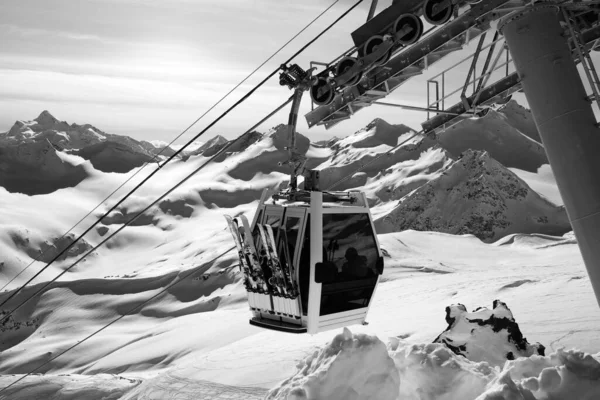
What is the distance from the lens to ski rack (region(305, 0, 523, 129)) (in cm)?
617

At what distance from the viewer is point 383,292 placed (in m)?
32.3

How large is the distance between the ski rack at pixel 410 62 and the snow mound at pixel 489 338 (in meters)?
6.05

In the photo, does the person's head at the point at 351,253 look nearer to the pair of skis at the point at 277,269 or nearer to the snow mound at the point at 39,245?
the pair of skis at the point at 277,269

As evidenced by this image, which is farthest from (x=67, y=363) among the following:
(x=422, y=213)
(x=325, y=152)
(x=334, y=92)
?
(x=325, y=152)

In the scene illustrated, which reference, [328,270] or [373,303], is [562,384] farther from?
[373,303]

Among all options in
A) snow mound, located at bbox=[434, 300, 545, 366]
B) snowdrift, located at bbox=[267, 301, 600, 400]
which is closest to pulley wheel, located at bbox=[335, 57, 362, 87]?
snowdrift, located at bbox=[267, 301, 600, 400]

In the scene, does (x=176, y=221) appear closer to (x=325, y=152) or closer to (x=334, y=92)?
(x=325, y=152)

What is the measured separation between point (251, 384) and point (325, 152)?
154 metres

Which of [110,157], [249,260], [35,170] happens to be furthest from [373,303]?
[110,157]

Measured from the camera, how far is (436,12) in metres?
6.00

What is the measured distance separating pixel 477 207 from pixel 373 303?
62036 mm

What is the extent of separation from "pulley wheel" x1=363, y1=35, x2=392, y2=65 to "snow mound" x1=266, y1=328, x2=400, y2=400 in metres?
4.28

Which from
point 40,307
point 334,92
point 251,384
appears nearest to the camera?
point 334,92

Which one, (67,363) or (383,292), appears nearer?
(383,292)
